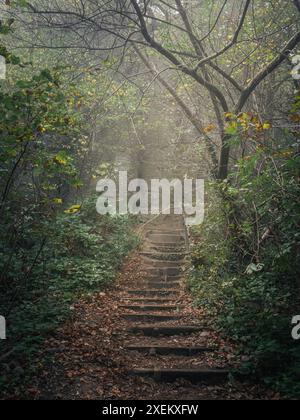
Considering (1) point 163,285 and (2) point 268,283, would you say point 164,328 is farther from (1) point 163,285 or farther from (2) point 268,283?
(1) point 163,285

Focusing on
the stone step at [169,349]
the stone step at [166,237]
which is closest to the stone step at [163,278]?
the stone step at [166,237]

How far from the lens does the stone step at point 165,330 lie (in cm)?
663

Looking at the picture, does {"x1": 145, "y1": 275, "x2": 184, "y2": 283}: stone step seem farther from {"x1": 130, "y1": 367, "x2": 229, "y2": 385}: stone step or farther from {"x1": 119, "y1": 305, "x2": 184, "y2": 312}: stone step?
{"x1": 130, "y1": 367, "x2": 229, "y2": 385}: stone step

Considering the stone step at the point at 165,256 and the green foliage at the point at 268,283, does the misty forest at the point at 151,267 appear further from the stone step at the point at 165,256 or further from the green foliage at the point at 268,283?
the stone step at the point at 165,256

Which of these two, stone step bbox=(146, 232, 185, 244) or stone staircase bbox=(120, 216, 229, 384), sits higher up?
stone step bbox=(146, 232, 185, 244)

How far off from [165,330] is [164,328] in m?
0.04

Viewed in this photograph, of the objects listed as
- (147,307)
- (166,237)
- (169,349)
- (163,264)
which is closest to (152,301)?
(147,307)

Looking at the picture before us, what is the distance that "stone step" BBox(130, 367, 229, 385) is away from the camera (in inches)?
203

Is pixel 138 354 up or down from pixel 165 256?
down

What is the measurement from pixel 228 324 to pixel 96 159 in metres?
10.6

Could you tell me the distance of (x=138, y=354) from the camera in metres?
5.88

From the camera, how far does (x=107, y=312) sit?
7.28m

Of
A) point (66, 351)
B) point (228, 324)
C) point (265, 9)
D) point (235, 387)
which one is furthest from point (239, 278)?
point (265, 9)

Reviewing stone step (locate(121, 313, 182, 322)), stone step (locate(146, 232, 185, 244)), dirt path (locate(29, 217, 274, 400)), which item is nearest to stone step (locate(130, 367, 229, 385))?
dirt path (locate(29, 217, 274, 400))
